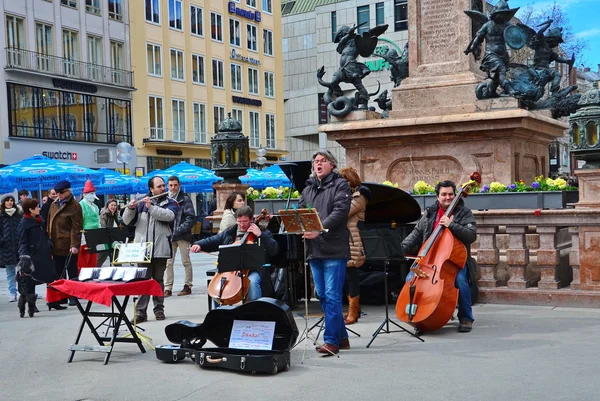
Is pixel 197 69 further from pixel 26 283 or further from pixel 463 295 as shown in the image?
pixel 463 295

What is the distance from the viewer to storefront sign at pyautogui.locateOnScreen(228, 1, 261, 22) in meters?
53.0

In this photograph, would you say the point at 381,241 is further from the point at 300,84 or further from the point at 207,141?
the point at 300,84

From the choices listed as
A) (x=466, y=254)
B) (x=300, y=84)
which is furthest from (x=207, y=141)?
(x=466, y=254)

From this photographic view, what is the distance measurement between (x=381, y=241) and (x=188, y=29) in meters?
42.4

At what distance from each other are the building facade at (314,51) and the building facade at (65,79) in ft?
63.5

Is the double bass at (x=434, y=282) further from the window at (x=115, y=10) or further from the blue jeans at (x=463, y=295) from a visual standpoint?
the window at (x=115, y=10)

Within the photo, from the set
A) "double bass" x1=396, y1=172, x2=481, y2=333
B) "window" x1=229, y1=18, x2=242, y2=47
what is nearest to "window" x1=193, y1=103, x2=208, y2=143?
"window" x1=229, y1=18, x2=242, y2=47

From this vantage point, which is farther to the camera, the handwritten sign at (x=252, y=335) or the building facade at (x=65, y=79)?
the building facade at (x=65, y=79)

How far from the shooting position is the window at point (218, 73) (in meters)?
51.8

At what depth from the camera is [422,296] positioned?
8.76m

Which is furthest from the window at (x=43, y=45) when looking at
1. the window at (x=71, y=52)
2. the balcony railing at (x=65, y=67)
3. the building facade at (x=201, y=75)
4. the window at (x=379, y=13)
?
the window at (x=379, y=13)

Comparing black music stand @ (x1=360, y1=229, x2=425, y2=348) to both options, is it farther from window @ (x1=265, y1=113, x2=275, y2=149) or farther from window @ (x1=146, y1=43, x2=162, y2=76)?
window @ (x1=265, y1=113, x2=275, y2=149)

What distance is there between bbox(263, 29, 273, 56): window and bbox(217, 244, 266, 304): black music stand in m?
49.8

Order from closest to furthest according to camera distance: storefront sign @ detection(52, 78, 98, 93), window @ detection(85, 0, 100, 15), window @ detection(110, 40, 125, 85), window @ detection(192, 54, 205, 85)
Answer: storefront sign @ detection(52, 78, 98, 93), window @ detection(85, 0, 100, 15), window @ detection(110, 40, 125, 85), window @ detection(192, 54, 205, 85)
